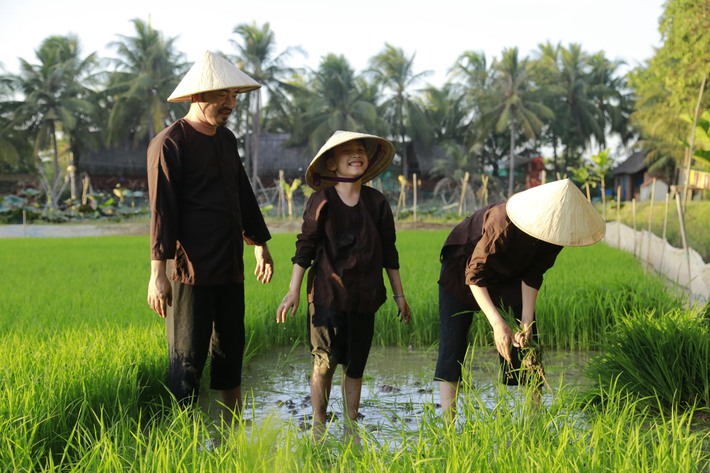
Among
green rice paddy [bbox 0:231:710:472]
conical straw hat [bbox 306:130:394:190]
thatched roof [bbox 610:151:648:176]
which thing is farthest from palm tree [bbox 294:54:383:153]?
conical straw hat [bbox 306:130:394:190]

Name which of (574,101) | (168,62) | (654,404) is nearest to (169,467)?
(654,404)

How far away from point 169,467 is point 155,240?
0.87 meters

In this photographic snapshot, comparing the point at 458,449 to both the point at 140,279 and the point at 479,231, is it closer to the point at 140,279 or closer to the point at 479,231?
the point at 479,231

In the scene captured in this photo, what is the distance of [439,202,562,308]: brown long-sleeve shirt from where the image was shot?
2527 mm

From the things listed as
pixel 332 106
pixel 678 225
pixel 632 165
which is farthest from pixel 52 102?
pixel 678 225

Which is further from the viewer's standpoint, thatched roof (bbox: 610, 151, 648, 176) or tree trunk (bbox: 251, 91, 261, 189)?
thatched roof (bbox: 610, 151, 648, 176)

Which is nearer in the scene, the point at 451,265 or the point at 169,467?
the point at 169,467

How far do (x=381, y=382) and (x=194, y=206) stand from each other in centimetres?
149

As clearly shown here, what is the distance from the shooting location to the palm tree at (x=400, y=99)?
114 ft

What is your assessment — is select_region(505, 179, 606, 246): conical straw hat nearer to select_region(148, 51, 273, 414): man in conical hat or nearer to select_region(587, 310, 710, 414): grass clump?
select_region(587, 310, 710, 414): grass clump

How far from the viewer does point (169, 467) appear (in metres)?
1.96

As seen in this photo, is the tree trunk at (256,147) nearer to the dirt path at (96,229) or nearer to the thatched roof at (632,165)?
the dirt path at (96,229)

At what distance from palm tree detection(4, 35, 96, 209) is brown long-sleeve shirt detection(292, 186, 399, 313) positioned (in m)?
29.7

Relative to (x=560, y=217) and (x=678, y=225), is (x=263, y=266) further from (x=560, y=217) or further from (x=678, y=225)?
(x=678, y=225)
